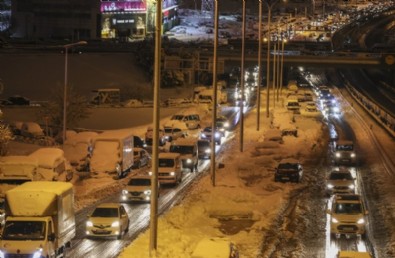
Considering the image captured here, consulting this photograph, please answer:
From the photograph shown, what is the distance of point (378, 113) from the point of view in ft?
289

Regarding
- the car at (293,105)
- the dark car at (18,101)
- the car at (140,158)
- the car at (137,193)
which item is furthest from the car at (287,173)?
the dark car at (18,101)

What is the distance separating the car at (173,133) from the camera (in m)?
66.2

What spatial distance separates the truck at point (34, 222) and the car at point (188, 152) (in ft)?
85.3

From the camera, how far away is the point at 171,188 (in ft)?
150

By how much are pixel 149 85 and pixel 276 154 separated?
2279 inches

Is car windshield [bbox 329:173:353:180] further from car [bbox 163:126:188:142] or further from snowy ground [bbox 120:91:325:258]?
car [bbox 163:126:188:142]

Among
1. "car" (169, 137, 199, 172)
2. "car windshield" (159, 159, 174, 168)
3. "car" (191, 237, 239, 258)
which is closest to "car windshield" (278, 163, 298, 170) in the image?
"car windshield" (159, 159, 174, 168)

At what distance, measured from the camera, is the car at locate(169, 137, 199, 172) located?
52938mm

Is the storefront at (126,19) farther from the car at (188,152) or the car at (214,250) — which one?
the car at (214,250)

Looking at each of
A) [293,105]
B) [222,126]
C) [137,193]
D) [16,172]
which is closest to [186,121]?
[222,126]

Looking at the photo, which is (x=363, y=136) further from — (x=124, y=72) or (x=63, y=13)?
(x=63, y=13)

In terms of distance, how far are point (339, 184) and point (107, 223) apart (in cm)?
1514

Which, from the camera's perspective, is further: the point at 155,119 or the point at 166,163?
the point at 166,163

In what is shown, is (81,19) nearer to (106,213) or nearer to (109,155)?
(109,155)
